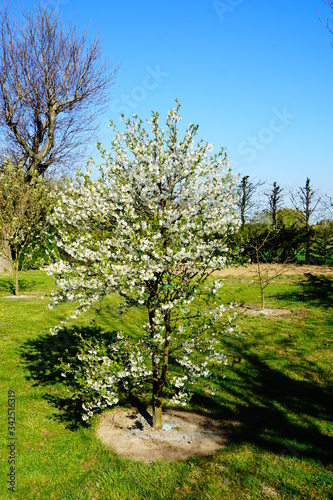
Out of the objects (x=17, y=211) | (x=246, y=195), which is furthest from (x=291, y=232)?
(x=17, y=211)

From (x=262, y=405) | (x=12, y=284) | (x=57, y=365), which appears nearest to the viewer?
(x=57, y=365)

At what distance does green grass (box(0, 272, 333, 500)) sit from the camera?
500 centimetres

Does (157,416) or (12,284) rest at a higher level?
(12,284)

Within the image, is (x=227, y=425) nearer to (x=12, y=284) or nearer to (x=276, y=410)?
(x=276, y=410)

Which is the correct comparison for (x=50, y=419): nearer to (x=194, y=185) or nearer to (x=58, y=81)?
(x=194, y=185)

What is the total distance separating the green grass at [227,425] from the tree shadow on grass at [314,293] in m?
4.26

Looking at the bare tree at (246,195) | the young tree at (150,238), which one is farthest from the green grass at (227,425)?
the bare tree at (246,195)

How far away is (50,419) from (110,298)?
10.9 metres

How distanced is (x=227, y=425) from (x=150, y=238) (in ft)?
13.6

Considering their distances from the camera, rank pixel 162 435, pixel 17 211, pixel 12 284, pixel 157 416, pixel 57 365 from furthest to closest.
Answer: pixel 12 284 < pixel 17 211 < pixel 157 416 < pixel 162 435 < pixel 57 365

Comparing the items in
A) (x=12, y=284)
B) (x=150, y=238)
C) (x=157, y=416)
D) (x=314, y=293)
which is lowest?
(x=157, y=416)

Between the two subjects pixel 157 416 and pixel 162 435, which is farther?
pixel 157 416

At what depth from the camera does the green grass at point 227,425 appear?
16.4 feet

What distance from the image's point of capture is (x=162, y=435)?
20.7ft
